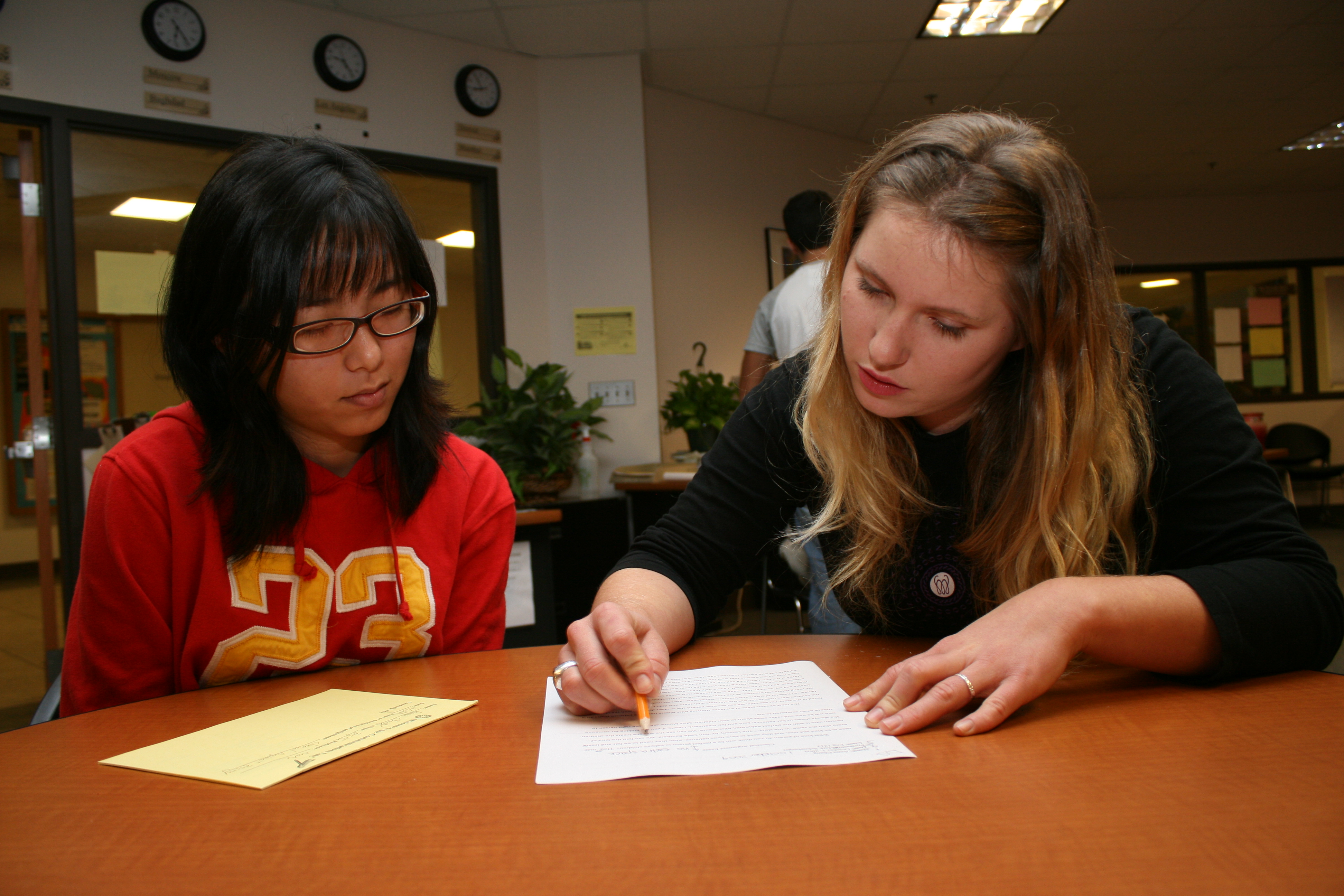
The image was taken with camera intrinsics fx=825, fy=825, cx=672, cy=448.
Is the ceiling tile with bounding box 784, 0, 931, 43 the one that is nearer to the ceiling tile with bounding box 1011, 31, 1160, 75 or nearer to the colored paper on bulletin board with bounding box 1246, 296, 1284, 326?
the ceiling tile with bounding box 1011, 31, 1160, 75

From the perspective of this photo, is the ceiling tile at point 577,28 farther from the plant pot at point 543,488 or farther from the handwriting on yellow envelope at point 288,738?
the handwriting on yellow envelope at point 288,738

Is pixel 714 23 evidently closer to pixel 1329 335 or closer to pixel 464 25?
pixel 464 25

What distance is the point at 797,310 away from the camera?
2650 millimetres

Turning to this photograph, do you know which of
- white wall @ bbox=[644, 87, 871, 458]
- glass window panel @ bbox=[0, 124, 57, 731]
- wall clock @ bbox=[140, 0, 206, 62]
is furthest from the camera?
white wall @ bbox=[644, 87, 871, 458]

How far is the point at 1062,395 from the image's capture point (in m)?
0.92

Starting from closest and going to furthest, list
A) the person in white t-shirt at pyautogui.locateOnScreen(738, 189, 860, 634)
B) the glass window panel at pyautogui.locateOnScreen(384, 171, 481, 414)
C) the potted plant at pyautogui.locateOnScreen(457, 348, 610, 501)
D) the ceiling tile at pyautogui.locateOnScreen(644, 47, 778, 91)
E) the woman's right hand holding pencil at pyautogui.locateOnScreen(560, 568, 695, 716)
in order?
1. the woman's right hand holding pencil at pyautogui.locateOnScreen(560, 568, 695, 716)
2. the person in white t-shirt at pyautogui.locateOnScreen(738, 189, 860, 634)
3. the potted plant at pyautogui.locateOnScreen(457, 348, 610, 501)
4. the glass window panel at pyautogui.locateOnScreen(384, 171, 481, 414)
5. the ceiling tile at pyautogui.locateOnScreen(644, 47, 778, 91)

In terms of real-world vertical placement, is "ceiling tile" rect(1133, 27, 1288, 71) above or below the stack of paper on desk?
above

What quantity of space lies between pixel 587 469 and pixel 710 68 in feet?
7.29

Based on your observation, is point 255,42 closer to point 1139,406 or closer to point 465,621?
point 465,621

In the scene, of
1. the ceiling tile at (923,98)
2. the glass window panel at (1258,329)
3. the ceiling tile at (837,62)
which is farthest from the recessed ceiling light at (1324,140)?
the ceiling tile at (837,62)

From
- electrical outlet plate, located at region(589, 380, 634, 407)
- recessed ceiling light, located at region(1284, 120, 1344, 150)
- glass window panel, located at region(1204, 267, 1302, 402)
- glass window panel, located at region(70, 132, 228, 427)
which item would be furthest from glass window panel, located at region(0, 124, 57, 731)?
glass window panel, located at region(1204, 267, 1302, 402)

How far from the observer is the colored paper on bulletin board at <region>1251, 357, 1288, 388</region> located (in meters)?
7.20

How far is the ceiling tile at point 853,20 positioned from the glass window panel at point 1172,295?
448cm

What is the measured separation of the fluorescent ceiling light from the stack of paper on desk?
128 inches
